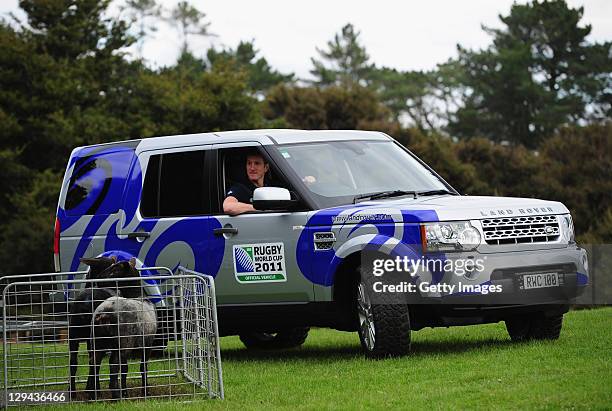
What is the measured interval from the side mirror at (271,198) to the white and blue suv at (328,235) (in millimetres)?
12

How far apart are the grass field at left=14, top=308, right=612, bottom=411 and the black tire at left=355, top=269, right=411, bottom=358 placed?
5.1 inches

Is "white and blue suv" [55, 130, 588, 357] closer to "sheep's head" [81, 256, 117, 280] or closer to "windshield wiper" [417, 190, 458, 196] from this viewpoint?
"windshield wiper" [417, 190, 458, 196]

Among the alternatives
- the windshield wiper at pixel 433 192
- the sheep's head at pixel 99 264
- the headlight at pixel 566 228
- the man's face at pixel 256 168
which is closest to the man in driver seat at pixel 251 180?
the man's face at pixel 256 168

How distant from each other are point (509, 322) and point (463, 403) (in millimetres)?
3767

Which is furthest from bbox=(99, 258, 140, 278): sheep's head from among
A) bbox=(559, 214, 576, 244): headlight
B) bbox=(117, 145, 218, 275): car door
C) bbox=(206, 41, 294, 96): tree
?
bbox=(206, 41, 294, 96): tree

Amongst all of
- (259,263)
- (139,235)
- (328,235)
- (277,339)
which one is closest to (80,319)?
(259,263)

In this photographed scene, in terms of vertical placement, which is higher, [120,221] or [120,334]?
[120,221]

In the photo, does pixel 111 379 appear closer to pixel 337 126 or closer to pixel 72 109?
pixel 72 109

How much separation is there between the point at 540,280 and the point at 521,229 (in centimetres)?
46

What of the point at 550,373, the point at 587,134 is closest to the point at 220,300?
the point at 550,373

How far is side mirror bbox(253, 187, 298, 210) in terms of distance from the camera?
1048cm

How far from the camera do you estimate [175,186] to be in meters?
11.5

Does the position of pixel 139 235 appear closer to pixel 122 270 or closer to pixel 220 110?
pixel 122 270

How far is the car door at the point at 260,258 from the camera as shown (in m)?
10.6
